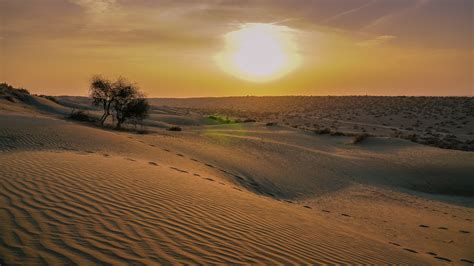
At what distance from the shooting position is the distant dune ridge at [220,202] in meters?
5.34

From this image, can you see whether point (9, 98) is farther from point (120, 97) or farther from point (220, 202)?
point (220, 202)

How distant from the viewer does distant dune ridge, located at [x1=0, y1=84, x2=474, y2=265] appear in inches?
210

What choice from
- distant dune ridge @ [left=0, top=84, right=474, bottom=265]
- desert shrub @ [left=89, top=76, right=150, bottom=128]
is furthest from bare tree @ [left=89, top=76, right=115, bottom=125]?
distant dune ridge @ [left=0, top=84, right=474, bottom=265]

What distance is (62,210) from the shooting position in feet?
20.1

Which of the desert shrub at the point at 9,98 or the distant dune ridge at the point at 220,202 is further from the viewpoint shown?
the desert shrub at the point at 9,98

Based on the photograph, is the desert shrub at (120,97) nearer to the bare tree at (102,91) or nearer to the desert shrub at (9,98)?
the bare tree at (102,91)

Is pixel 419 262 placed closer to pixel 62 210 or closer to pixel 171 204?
pixel 171 204

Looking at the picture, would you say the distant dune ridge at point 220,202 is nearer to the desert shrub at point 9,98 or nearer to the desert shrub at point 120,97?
the desert shrub at point 120,97

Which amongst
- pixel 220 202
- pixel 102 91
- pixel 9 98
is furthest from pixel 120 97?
pixel 220 202

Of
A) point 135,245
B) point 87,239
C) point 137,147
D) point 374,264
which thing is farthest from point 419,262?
point 137,147

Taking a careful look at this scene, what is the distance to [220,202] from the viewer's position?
8.59 metres

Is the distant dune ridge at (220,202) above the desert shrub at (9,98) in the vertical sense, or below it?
below

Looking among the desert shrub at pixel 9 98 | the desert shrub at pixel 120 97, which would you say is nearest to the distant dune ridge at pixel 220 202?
the desert shrub at pixel 120 97

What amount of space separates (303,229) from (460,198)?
438 inches
